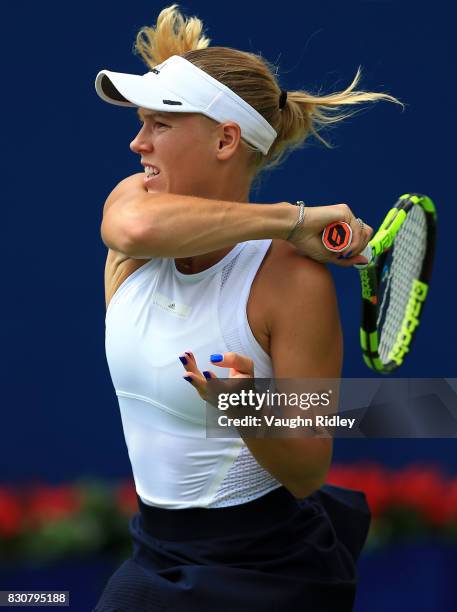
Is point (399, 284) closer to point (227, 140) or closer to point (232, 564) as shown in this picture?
point (227, 140)

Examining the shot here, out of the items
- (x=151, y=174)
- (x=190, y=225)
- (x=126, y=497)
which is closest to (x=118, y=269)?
(x=151, y=174)

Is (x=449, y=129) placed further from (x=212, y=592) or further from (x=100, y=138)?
(x=212, y=592)

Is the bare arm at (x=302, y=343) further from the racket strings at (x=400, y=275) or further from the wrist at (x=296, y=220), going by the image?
the racket strings at (x=400, y=275)

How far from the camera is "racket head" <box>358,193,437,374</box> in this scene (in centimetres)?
276

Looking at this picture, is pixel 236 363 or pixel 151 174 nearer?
pixel 236 363

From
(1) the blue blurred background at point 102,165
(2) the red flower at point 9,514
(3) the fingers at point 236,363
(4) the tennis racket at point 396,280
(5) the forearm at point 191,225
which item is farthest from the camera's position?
(2) the red flower at point 9,514

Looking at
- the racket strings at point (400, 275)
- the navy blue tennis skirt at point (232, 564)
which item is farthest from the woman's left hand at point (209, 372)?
the racket strings at point (400, 275)

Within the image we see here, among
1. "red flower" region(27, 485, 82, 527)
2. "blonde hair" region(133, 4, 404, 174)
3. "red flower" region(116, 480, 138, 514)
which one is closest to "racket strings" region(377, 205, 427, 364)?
"blonde hair" region(133, 4, 404, 174)

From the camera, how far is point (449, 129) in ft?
12.7

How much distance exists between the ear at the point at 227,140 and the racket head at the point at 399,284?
496 mm

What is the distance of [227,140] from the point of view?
7.66ft

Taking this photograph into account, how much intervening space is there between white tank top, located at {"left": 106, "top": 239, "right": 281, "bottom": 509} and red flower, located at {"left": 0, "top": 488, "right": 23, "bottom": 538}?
168 cm

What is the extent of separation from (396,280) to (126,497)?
140 cm

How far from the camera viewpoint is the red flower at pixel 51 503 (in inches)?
156
